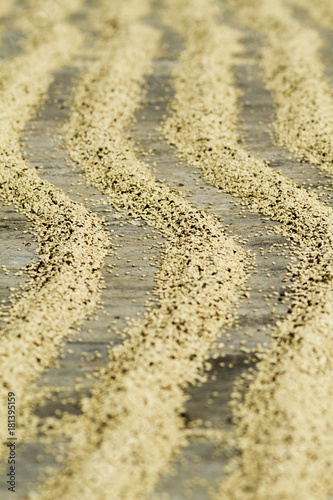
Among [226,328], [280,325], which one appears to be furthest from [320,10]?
[226,328]

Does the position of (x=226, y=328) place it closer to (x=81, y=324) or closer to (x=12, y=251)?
(x=81, y=324)

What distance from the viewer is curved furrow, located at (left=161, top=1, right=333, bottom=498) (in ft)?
7.45

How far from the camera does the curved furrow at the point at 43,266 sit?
2838mm

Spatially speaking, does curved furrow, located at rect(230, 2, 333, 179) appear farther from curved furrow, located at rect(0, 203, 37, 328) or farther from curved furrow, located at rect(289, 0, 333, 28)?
curved furrow, located at rect(0, 203, 37, 328)

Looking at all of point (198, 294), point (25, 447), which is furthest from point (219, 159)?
point (25, 447)

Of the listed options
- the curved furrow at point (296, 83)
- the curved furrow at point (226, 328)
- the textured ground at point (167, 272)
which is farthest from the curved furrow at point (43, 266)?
the curved furrow at point (296, 83)

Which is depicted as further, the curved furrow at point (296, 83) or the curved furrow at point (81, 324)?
the curved furrow at point (296, 83)

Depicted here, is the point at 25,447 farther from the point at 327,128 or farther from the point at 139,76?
the point at 139,76

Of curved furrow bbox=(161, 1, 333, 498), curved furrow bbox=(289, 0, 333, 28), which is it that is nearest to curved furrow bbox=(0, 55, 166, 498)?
curved furrow bbox=(161, 1, 333, 498)

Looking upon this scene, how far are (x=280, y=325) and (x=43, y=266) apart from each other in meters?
1.84

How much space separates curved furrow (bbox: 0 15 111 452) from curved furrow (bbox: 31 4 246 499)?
423 mm

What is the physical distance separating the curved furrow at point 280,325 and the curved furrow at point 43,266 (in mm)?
1308

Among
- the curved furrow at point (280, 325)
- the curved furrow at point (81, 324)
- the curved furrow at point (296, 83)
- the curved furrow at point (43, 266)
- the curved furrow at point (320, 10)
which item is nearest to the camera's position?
the curved furrow at point (280, 325)

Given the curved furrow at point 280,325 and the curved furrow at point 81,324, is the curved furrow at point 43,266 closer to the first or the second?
the curved furrow at point 81,324
